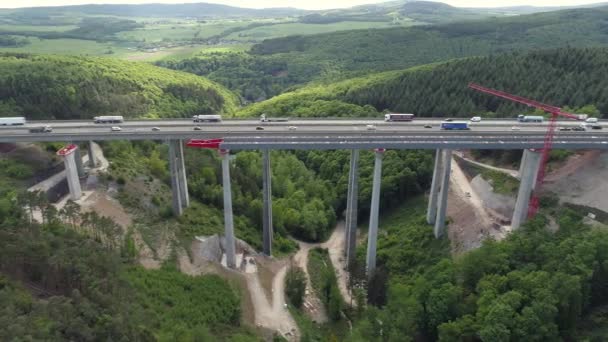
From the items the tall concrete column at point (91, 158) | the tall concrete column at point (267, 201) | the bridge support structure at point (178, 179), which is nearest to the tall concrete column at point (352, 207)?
the tall concrete column at point (267, 201)

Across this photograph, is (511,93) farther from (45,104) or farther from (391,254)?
(45,104)

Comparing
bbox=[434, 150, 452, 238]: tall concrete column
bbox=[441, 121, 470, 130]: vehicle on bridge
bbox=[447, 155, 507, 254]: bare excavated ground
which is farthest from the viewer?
bbox=[441, 121, 470, 130]: vehicle on bridge

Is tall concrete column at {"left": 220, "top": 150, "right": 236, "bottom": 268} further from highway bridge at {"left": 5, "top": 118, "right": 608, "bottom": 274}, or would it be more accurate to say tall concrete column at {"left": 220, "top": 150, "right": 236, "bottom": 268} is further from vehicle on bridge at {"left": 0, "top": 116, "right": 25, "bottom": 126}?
vehicle on bridge at {"left": 0, "top": 116, "right": 25, "bottom": 126}

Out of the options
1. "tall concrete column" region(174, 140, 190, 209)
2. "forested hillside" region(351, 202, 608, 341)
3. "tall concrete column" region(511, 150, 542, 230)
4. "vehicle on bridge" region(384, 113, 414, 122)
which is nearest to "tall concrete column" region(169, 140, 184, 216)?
"tall concrete column" region(174, 140, 190, 209)

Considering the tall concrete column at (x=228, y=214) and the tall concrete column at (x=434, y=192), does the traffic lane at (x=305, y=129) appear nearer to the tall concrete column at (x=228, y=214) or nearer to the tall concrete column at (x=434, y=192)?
the tall concrete column at (x=434, y=192)

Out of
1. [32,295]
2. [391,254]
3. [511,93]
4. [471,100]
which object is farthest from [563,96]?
[32,295]
